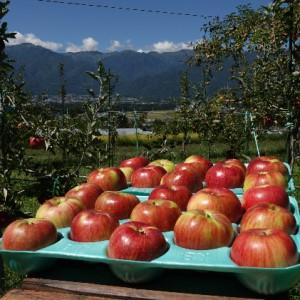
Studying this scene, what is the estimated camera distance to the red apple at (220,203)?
1.95 metres

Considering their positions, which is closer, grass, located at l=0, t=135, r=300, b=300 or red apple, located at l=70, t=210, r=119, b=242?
red apple, located at l=70, t=210, r=119, b=242

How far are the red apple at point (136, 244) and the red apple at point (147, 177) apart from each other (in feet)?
2.45

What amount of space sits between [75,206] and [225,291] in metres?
0.71

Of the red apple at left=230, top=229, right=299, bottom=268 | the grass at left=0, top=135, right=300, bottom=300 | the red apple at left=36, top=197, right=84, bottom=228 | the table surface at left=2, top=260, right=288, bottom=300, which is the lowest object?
the grass at left=0, top=135, right=300, bottom=300

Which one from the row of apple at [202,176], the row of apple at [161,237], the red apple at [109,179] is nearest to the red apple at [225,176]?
the row of apple at [202,176]

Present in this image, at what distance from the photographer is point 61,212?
203cm

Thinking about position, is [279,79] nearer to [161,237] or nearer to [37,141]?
[37,141]

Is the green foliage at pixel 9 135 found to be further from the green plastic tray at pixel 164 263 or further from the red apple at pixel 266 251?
the red apple at pixel 266 251

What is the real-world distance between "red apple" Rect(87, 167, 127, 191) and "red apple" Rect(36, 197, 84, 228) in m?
0.31

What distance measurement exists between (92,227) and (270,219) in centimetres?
60

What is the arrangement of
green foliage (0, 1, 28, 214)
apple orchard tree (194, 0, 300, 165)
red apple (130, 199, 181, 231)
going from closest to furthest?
1. red apple (130, 199, 181, 231)
2. green foliage (0, 1, 28, 214)
3. apple orchard tree (194, 0, 300, 165)

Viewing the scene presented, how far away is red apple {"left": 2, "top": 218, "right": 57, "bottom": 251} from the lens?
1.79 meters

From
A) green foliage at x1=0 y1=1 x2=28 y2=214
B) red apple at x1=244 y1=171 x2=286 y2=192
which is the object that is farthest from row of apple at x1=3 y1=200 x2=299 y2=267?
green foliage at x1=0 y1=1 x2=28 y2=214

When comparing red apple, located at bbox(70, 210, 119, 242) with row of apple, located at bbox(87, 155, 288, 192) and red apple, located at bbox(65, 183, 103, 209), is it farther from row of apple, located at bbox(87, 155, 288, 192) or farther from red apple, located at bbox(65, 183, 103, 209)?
row of apple, located at bbox(87, 155, 288, 192)
